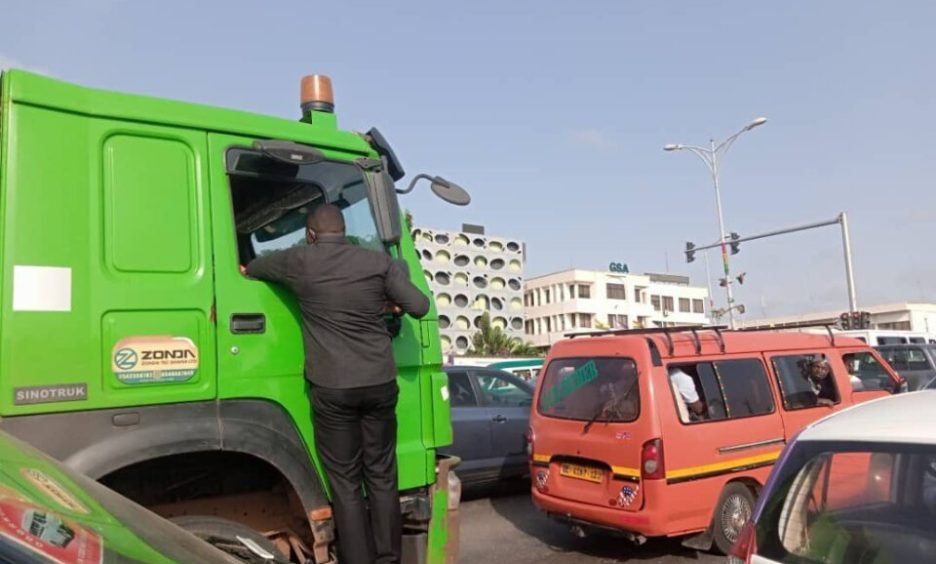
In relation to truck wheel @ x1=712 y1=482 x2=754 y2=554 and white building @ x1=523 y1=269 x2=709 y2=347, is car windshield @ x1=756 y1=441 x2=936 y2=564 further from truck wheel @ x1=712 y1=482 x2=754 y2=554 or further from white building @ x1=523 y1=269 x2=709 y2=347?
white building @ x1=523 y1=269 x2=709 y2=347

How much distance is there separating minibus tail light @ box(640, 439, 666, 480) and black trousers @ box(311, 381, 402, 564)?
2721 millimetres

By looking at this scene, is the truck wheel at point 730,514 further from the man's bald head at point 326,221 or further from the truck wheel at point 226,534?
the man's bald head at point 326,221

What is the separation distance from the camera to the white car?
8.11 ft

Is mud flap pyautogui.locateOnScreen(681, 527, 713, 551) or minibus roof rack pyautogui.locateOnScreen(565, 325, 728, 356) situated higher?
minibus roof rack pyautogui.locateOnScreen(565, 325, 728, 356)

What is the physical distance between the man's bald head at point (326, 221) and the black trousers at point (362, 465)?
743 mm

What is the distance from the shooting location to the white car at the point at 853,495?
247 centimetres

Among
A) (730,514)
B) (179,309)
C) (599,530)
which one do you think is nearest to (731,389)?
(730,514)

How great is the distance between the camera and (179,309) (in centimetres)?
303

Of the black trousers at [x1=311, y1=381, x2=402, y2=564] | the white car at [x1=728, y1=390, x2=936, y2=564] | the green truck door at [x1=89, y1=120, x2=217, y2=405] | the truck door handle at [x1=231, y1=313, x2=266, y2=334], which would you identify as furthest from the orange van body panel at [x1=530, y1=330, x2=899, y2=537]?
the green truck door at [x1=89, y1=120, x2=217, y2=405]

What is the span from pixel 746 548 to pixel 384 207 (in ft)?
7.37

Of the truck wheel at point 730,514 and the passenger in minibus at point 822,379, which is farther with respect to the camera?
the passenger in minibus at point 822,379

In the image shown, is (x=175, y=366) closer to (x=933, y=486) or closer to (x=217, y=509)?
(x=217, y=509)

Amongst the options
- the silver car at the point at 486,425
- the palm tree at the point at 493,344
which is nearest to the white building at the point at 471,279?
the palm tree at the point at 493,344

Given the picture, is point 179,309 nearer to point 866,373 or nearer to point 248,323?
point 248,323
